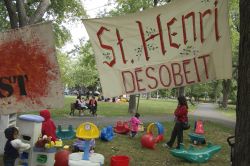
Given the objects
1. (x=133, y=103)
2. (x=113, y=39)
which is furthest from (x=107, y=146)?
(x=133, y=103)

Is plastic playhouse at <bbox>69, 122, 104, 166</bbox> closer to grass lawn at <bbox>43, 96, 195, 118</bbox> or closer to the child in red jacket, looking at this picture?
the child in red jacket

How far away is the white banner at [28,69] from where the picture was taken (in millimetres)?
5727

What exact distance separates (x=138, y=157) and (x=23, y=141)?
3.73 metres

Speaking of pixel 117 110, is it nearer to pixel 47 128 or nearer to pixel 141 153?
pixel 141 153

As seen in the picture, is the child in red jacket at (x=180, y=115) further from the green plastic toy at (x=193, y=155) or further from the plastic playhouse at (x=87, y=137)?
the plastic playhouse at (x=87, y=137)

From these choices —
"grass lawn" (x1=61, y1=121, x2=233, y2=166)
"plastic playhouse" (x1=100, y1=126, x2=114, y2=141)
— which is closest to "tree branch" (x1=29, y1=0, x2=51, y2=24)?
"grass lawn" (x1=61, y1=121, x2=233, y2=166)

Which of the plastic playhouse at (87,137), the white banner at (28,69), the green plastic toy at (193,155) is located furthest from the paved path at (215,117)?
the white banner at (28,69)

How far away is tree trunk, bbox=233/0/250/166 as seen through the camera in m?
5.54

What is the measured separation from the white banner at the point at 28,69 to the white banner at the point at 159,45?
2.76ft

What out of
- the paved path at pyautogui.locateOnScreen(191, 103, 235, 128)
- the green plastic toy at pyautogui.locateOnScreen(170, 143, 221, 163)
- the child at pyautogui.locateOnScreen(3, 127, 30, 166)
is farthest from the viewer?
the paved path at pyautogui.locateOnScreen(191, 103, 235, 128)

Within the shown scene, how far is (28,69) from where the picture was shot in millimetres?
5789

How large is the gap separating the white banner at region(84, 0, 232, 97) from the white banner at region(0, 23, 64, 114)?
842mm

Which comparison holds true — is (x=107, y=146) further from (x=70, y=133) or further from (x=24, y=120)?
(x=24, y=120)

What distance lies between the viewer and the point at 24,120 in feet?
30.0
